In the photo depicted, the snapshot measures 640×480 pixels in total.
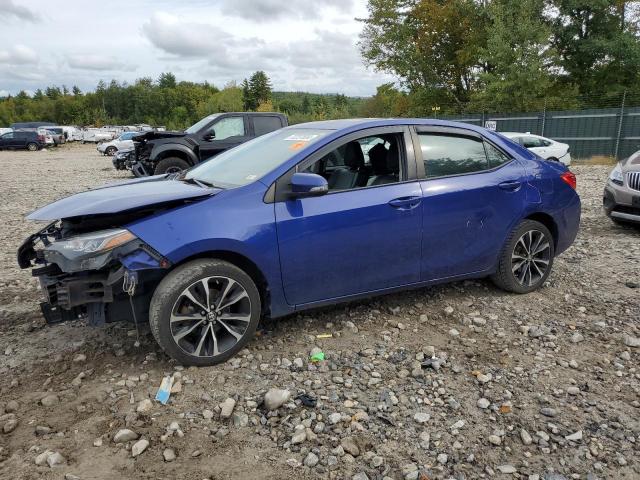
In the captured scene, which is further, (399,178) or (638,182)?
(638,182)

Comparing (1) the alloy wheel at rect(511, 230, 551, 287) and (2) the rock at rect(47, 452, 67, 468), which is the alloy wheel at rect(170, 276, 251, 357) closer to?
(2) the rock at rect(47, 452, 67, 468)

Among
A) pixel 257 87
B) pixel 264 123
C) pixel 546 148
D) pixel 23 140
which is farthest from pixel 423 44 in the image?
pixel 257 87

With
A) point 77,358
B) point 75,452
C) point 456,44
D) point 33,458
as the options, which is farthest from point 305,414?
point 456,44

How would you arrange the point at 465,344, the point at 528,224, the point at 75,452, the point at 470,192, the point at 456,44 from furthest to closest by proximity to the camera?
the point at 456,44, the point at 528,224, the point at 470,192, the point at 465,344, the point at 75,452

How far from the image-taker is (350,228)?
370 cm

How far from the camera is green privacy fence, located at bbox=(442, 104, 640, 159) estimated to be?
2119 centimetres

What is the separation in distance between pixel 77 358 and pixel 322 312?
189 cm

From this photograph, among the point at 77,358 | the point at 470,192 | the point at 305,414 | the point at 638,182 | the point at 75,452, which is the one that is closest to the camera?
the point at 75,452

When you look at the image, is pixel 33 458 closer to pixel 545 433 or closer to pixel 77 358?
pixel 77 358

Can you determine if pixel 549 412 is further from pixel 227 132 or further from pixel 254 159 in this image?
pixel 227 132

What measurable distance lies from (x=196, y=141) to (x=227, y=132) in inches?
33.2

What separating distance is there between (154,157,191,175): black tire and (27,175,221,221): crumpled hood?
27.3 feet

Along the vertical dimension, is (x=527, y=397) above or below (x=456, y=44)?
below

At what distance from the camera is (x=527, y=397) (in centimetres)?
313
